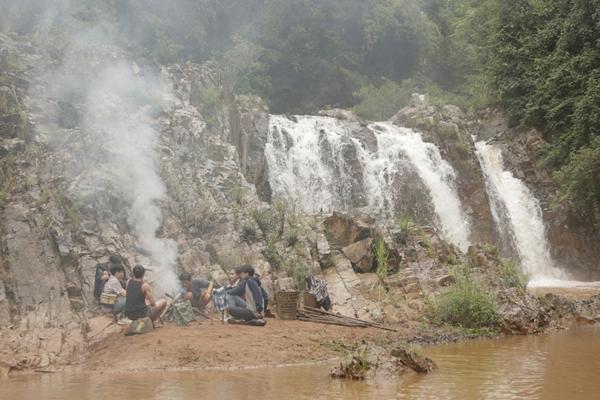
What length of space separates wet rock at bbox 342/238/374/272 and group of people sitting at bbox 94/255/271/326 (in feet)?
10.2

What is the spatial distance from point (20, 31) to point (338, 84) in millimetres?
18226

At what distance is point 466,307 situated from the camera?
551 inches

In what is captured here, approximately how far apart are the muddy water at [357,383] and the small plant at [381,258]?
4.33m

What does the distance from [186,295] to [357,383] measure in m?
5.37

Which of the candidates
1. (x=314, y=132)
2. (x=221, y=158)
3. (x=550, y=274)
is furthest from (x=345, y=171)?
(x=550, y=274)

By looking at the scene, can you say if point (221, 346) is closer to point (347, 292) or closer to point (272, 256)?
point (347, 292)

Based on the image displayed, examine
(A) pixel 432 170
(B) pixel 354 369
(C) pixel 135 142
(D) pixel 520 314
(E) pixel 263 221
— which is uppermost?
(A) pixel 432 170

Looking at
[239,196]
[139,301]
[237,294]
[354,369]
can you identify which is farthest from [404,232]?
[354,369]

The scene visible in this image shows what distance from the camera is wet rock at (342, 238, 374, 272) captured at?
53.3 ft

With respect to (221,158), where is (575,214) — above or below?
below

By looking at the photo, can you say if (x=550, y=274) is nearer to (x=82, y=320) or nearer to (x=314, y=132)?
(x=314, y=132)

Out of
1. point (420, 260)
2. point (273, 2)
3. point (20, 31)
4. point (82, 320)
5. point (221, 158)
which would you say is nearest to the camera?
point (82, 320)

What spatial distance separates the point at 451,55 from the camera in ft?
129

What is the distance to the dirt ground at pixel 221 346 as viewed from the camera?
1080cm
